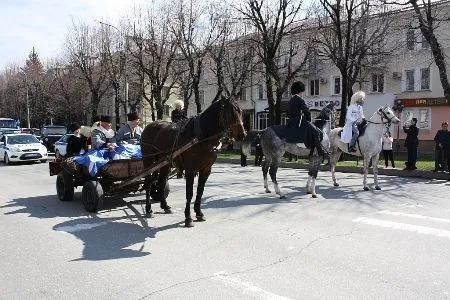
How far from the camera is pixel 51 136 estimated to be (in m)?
33.7

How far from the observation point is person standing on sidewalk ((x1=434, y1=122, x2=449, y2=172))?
17172 millimetres

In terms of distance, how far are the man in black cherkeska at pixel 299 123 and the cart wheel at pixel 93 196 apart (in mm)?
4849

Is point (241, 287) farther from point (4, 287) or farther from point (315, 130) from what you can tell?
point (315, 130)

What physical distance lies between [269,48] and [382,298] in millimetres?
25147

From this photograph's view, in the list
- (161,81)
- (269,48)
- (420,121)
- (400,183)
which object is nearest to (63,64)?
(161,81)

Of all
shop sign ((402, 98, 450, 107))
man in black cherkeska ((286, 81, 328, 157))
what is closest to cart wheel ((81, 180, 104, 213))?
man in black cherkeska ((286, 81, 328, 157))

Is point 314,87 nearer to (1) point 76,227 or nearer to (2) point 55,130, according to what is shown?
(2) point 55,130

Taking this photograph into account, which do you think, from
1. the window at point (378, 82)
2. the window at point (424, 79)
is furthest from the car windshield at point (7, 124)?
the window at point (424, 79)

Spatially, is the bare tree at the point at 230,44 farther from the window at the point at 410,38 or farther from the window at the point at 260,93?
the window at the point at 260,93

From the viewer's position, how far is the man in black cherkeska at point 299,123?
451 inches

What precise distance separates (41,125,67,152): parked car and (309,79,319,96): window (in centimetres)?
2451

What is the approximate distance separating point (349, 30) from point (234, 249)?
A: 62.9ft

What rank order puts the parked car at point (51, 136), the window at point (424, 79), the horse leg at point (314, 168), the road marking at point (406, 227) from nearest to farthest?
the road marking at point (406, 227) → the horse leg at point (314, 168) → the parked car at point (51, 136) → the window at point (424, 79)

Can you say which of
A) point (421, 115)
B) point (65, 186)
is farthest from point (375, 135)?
point (421, 115)
